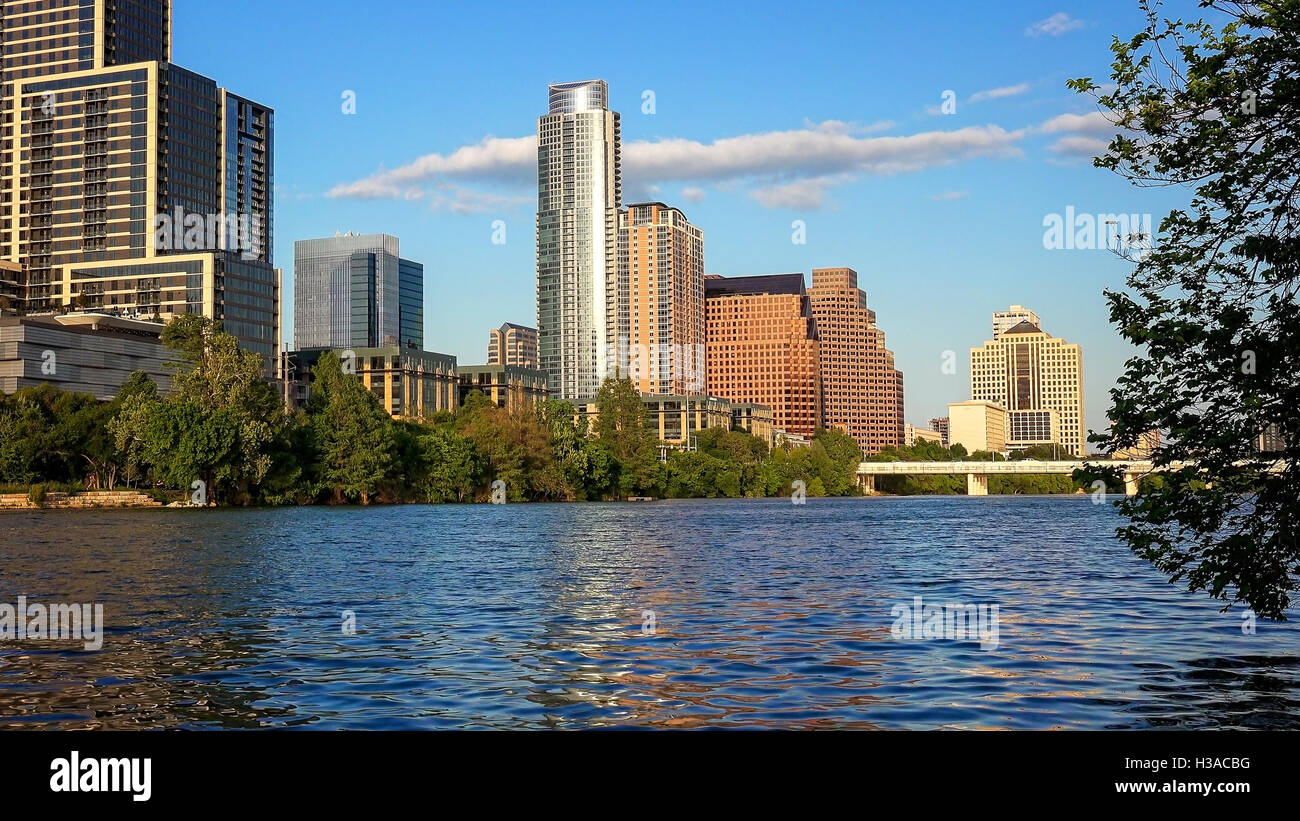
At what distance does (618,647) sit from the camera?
2758cm

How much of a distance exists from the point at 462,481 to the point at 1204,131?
15796 cm

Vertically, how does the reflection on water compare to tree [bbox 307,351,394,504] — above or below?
below

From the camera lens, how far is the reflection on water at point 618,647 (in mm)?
19781

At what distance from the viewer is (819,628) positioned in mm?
31266

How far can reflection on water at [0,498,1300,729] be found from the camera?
64.9 feet

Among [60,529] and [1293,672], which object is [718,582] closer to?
[1293,672]

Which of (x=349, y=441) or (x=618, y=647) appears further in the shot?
(x=349, y=441)

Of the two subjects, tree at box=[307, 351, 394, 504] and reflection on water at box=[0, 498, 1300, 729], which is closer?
reflection on water at box=[0, 498, 1300, 729]

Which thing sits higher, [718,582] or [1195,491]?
[1195,491]

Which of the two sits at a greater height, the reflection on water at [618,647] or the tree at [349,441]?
the tree at [349,441]

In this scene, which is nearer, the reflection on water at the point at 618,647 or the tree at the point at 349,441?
the reflection on water at the point at 618,647

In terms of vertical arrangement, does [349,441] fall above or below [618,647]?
above
